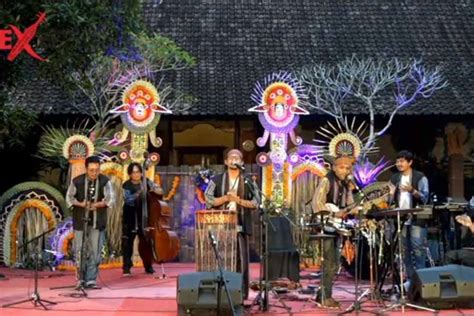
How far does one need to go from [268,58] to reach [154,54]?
4115 millimetres

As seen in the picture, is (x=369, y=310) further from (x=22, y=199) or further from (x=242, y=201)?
(x=22, y=199)

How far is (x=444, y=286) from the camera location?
26.1 feet

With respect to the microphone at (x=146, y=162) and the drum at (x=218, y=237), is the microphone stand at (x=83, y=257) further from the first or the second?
the microphone at (x=146, y=162)

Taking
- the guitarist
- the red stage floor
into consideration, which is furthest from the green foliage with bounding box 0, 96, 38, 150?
the guitarist

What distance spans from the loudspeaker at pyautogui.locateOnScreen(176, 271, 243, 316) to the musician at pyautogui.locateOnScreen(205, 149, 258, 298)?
72 cm

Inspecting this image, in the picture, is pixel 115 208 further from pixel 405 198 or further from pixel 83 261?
pixel 405 198

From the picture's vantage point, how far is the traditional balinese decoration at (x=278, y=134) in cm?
1234

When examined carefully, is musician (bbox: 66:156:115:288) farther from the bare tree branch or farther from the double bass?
the bare tree branch

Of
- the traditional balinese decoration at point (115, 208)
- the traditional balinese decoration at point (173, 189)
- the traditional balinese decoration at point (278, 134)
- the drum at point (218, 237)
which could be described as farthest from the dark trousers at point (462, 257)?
the traditional balinese decoration at point (115, 208)

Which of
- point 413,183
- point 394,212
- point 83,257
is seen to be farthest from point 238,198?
point 83,257

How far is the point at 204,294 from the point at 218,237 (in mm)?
884

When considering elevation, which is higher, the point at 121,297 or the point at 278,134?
the point at 278,134

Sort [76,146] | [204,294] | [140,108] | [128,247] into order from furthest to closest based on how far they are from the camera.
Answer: [140,108]
[76,146]
[128,247]
[204,294]

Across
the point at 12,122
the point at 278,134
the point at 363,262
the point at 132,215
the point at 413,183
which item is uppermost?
the point at 12,122
